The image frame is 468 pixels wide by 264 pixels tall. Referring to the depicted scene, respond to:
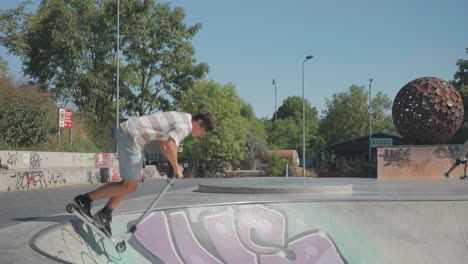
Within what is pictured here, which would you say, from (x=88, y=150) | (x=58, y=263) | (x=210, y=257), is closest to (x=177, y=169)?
(x=58, y=263)

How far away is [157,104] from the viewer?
1513 inches

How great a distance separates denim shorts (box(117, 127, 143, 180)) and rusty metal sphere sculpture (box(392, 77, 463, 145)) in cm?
1766

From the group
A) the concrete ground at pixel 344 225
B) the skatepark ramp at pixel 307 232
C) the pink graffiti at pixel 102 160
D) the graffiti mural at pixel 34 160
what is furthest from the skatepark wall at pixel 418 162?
the graffiti mural at pixel 34 160

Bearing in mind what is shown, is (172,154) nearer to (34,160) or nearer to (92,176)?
(34,160)

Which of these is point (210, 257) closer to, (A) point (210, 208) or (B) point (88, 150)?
(A) point (210, 208)

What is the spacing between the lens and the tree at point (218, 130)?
4450 cm

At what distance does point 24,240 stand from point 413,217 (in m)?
6.70

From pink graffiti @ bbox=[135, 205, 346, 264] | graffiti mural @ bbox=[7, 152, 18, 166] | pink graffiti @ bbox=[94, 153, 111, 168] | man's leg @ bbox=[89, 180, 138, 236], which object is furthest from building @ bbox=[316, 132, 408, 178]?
man's leg @ bbox=[89, 180, 138, 236]

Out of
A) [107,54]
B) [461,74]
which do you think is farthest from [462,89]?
[107,54]

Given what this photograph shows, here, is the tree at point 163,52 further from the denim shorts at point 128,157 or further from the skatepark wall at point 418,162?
the denim shorts at point 128,157

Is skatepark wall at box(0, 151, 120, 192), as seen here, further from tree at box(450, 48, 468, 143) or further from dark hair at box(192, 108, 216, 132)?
tree at box(450, 48, 468, 143)

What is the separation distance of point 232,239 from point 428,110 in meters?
15.4

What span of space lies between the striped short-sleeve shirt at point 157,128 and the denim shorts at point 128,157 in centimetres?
6

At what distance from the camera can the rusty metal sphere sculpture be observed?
20.3m
